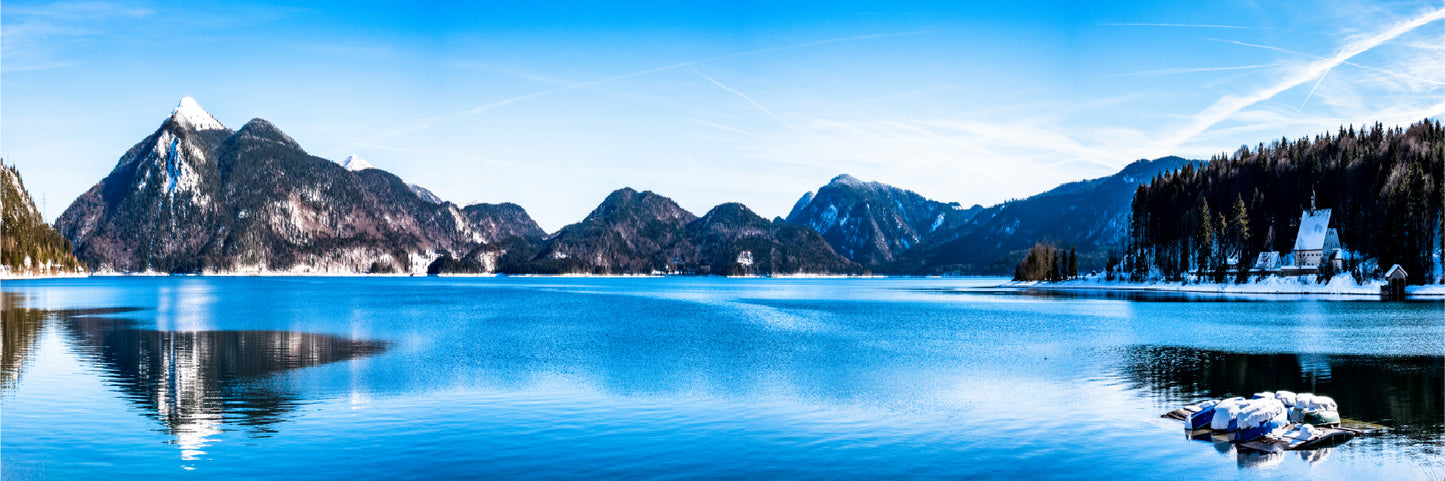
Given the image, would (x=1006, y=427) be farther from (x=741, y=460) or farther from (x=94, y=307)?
(x=94, y=307)

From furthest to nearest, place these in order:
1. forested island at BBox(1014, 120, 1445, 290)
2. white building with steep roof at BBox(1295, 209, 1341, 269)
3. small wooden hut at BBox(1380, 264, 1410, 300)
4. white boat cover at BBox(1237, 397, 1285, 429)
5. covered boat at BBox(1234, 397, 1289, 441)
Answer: white building with steep roof at BBox(1295, 209, 1341, 269) → forested island at BBox(1014, 120, 1445, 290) → small wooden hut at BBox(1380, 264, 1410, 300) → white boat cover at BBox(1237, 397, 1285, 429) → covered boat at BBox(1234, 397, 1289, 441)

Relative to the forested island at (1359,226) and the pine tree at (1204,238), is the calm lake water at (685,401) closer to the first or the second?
the forested island at (1359,226)

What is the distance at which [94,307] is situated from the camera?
105m

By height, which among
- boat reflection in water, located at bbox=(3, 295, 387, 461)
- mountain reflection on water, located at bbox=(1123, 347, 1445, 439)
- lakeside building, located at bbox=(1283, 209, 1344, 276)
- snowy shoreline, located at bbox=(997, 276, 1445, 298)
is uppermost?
lakeside building, located at bbox=(1283, 209, 1344, 276)

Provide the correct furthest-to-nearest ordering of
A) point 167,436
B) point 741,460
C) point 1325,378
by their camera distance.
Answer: point 1325,378
point 167,436
point 741,460

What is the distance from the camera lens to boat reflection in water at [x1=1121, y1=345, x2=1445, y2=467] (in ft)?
95.1

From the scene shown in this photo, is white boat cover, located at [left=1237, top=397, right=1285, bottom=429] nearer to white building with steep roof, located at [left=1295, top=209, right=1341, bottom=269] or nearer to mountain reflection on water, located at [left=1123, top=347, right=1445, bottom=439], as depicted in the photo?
mountain reflection on water, located at [left=1123, top=347, right=1445, bottom=439]

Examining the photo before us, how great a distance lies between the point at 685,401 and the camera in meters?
36.0

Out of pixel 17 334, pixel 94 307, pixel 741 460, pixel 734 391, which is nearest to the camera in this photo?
pixel 741 460

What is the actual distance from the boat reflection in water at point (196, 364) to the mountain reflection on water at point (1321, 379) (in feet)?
119

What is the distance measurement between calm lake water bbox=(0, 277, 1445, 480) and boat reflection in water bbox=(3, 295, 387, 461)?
7.9 inches

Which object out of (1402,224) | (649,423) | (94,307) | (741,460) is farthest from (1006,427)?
(1402,224)

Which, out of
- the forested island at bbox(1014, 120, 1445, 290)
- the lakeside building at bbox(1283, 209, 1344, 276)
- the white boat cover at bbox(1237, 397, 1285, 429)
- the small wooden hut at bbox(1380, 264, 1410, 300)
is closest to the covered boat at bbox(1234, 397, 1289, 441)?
the white boat cover at bbox(1237, 397, 1285, 429)

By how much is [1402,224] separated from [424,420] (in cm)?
17976
